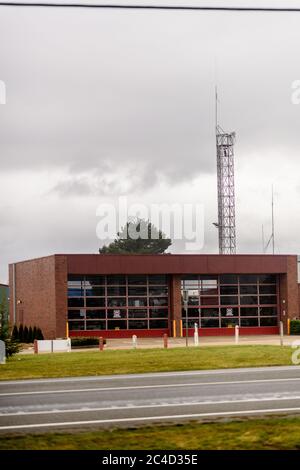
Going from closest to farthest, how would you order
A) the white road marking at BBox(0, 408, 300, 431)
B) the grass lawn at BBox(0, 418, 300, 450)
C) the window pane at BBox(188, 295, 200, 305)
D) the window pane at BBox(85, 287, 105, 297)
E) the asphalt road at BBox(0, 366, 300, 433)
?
the grass lawn at BBox(0, 418, 300, 450)
the white road marking at BBox(0, 408, 300, 431)
the asphalt road at BBox(0, 366, 300, 433)
the window pane at BBox(85, 287, 105, 297)
the window pane at BBox(188, 295, 200, 305)

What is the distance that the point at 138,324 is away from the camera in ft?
141

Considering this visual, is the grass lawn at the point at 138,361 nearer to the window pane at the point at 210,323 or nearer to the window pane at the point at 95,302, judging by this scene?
the window pane at the point at 95,302

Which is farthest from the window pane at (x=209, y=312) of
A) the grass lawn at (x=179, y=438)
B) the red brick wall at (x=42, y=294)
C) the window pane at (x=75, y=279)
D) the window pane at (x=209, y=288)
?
the grass lawn at (x=179, y=438)

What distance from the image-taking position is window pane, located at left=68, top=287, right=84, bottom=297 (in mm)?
41938

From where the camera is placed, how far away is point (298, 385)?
56.5ft

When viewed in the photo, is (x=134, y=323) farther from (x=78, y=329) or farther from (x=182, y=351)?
(x=182, y=351)

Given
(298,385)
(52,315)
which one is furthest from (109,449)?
(52,315)

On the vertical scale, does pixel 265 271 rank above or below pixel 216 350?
above

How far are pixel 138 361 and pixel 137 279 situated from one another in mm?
19205

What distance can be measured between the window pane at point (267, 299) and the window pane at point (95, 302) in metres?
9.66

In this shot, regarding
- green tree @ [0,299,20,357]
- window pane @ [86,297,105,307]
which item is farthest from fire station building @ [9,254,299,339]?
green tree @ [0,299,20,357]

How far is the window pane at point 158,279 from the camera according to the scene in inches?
1711

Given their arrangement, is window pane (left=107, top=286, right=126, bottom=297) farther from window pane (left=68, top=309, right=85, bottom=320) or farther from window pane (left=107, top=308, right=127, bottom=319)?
window pane (left=68, top=309, right=85, bottom=320)
